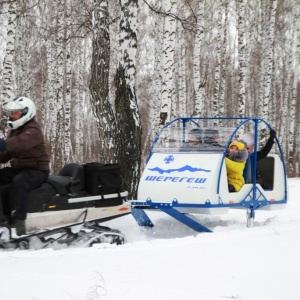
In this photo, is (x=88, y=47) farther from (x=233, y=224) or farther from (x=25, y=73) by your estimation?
(x=233, y=224)

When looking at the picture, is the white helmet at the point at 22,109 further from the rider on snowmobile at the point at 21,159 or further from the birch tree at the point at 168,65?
the birch tree at the point at 168,65

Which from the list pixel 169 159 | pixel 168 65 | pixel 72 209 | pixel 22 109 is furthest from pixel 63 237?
pixel 168 65

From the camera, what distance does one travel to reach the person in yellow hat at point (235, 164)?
799 centimetres

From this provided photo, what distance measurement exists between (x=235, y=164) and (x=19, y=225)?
3258mm

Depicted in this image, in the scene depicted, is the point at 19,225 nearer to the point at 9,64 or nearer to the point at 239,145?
the point at 239,145

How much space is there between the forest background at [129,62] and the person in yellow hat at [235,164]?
2.29m

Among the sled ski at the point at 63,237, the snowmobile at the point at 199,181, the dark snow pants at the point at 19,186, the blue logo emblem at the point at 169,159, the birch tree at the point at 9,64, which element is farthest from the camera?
the birch tree at the point at 9,64

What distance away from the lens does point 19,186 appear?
6.30m

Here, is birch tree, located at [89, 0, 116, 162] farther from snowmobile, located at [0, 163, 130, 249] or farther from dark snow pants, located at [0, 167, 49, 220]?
dark snow pants, located at [0, 167, 49, 220]

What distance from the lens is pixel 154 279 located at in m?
4.69

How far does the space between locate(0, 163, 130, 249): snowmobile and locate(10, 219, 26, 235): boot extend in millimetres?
57

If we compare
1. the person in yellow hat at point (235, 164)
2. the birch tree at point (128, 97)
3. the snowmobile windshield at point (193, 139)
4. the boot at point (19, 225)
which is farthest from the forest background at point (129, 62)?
the boot at point (19, 225)

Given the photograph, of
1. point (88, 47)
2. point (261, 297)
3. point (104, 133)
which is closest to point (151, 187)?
point (104, 133)

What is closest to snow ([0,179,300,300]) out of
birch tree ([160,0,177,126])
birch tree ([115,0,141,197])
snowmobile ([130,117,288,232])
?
snowmobile ([130,117,288,232])
